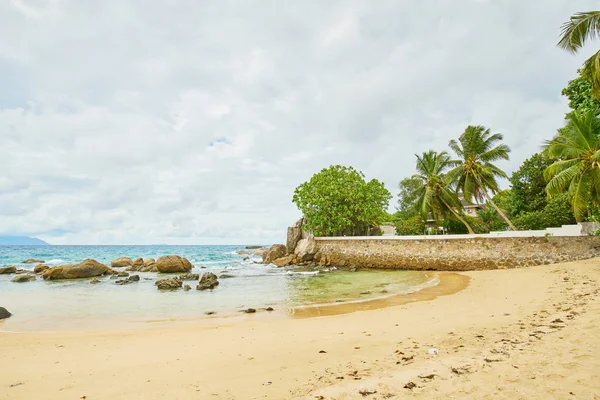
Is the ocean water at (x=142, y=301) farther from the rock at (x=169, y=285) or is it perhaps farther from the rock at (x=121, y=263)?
the rock at (x=121, y=263)

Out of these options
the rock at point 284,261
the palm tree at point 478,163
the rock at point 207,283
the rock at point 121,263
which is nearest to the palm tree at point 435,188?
the palm tree at point 478,163

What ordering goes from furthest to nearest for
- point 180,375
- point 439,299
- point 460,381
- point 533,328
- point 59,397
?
point 439,299 < point 533,328 < point 180,375 < point 59,397 < point 460,381

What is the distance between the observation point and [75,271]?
26.3 metres

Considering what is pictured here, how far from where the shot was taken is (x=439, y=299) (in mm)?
12297

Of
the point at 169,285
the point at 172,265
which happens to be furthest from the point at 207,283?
the point at 172,265

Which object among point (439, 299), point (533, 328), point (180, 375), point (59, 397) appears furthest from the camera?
point (439, 299)

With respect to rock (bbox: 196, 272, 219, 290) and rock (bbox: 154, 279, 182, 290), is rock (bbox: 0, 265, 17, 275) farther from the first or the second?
rock (bbox: 196, 272, 219, 290)

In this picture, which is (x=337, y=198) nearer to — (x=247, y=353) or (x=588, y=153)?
(x=588, y=153)

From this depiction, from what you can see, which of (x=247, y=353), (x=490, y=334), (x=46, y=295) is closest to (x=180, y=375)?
(x=247, y=353)

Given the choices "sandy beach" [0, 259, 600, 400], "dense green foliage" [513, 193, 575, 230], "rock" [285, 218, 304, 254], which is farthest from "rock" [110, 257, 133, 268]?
"dense green foliage" [513, 193, 575, 230]

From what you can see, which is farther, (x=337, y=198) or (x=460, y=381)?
(x=337, y=198)

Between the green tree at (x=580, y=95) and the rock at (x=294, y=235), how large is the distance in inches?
1065

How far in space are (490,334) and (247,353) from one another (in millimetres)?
4992

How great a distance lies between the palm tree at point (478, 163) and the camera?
2788cm
